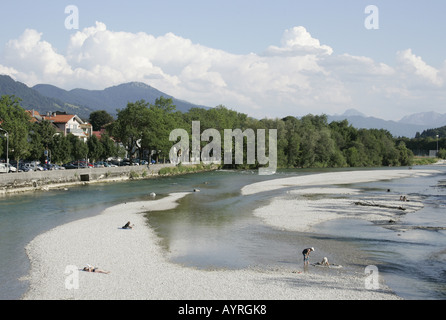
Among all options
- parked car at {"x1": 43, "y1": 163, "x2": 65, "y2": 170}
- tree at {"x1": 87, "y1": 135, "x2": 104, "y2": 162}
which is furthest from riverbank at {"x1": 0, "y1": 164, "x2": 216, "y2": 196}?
tree at {"x1": 87, "y1": 135, "x2": 104, "y2": 162}

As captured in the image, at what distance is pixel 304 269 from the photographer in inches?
889

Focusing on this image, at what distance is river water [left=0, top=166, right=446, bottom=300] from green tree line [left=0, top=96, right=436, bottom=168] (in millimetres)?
30950

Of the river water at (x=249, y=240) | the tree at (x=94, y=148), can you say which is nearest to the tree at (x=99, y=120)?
the tree at (x=94, y=148)

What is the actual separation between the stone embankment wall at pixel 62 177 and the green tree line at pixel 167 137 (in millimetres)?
9621

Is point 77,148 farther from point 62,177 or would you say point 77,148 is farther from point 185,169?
point 185,169

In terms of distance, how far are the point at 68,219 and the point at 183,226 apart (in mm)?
11052

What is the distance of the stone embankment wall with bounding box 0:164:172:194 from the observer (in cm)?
5578

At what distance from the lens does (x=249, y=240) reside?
2972 centimetres

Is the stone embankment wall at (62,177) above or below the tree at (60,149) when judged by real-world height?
below

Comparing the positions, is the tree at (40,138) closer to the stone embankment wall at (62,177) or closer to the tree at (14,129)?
the tree at (14,129)

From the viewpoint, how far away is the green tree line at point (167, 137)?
260 feet

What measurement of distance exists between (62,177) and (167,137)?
36621 millimetres

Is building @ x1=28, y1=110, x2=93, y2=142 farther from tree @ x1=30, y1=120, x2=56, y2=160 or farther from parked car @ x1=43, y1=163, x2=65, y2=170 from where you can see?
parked car @ x1=43, y1=163, x2=65, y2=170
